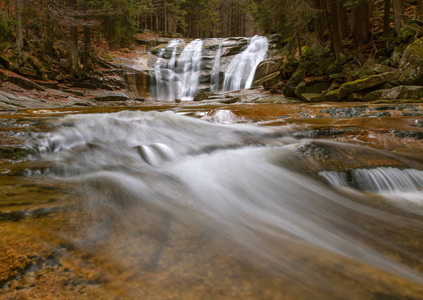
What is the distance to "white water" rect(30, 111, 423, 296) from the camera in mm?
1669

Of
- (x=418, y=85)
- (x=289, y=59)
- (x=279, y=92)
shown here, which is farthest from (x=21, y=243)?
(x=289, y=59)

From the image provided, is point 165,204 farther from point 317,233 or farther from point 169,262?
point 317,233

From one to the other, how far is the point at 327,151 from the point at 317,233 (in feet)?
6.05

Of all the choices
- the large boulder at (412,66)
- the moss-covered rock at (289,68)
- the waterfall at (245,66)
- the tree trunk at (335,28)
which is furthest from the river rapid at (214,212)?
the waterfall at (245,66)

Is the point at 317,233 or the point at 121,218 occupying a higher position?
the point at 121,218

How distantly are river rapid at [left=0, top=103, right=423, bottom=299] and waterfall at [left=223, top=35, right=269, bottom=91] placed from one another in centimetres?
1410

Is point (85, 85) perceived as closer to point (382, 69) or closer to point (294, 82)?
point (294, 82)

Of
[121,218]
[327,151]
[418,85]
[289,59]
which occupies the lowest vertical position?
[121,218]

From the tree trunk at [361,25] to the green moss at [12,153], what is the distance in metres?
13.8

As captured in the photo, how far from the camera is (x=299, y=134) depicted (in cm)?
487

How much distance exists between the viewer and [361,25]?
38.9ft

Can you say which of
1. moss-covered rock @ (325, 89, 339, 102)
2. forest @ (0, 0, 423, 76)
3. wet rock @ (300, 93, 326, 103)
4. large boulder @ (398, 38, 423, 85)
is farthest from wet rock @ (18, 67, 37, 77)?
large boulder @ (398, 38, 423, 85)

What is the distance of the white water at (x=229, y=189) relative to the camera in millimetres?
1669

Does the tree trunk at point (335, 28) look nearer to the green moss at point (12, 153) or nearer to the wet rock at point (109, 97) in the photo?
the wet rock at point (109, 97)
